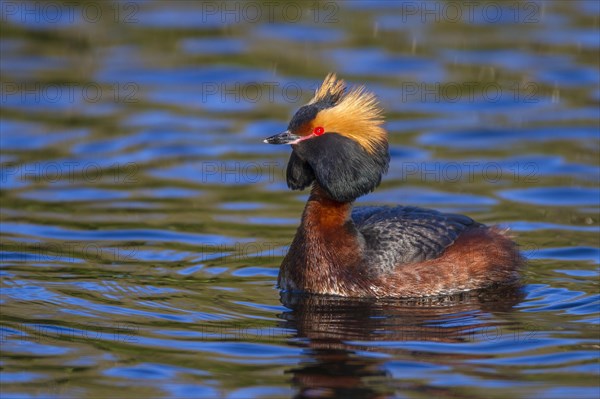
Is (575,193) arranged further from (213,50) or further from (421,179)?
(213,50)

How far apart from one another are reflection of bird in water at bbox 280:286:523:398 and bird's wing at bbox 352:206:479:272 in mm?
454

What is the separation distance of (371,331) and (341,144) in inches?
80.3

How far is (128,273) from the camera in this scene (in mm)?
13203

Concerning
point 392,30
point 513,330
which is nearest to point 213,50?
point 392,30

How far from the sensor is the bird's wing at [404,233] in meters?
12.5

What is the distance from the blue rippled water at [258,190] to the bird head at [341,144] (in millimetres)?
1200

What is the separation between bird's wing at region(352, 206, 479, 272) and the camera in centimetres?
1248

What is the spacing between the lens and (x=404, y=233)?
12742 mm

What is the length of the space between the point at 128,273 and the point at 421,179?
5434 millimetres
